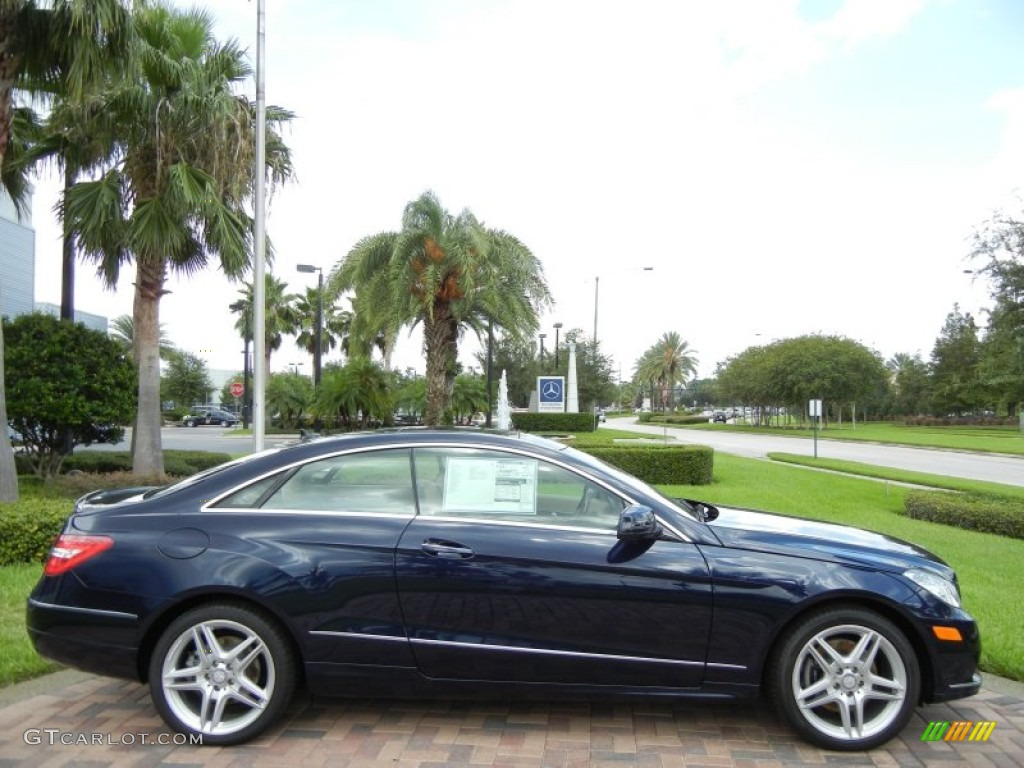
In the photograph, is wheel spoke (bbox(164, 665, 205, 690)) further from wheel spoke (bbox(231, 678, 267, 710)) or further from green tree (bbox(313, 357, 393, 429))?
green tree (bbox(313, 357, 393, 429))

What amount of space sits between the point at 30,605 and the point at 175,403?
68.2 metres

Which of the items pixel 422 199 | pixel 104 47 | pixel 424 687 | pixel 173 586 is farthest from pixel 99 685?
pixel 422 199

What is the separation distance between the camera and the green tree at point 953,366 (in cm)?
6657

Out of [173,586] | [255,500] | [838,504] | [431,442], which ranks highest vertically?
[431,442]

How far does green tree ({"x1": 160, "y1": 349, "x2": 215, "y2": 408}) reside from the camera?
65.6 meters

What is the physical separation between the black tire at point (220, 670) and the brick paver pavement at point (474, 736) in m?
0.10

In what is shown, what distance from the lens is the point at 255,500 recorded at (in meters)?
3.62

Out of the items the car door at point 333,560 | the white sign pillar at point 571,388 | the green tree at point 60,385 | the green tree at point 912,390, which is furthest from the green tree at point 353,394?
the green tree at point 912,390

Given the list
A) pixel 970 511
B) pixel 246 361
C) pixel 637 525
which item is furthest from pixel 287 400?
pixel 637 525

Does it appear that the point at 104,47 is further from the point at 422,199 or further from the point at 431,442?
the point at 422,199

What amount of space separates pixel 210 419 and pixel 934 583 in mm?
55242

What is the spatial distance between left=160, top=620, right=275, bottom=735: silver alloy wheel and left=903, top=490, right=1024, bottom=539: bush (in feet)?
32.6

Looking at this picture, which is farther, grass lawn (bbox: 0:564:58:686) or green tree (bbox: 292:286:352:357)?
green tree (bbox: 292:286:352:357)

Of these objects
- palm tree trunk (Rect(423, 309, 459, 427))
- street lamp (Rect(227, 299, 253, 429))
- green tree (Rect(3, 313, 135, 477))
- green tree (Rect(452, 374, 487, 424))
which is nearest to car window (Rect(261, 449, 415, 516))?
green tree (Rect(3, 313, 135, 477))
